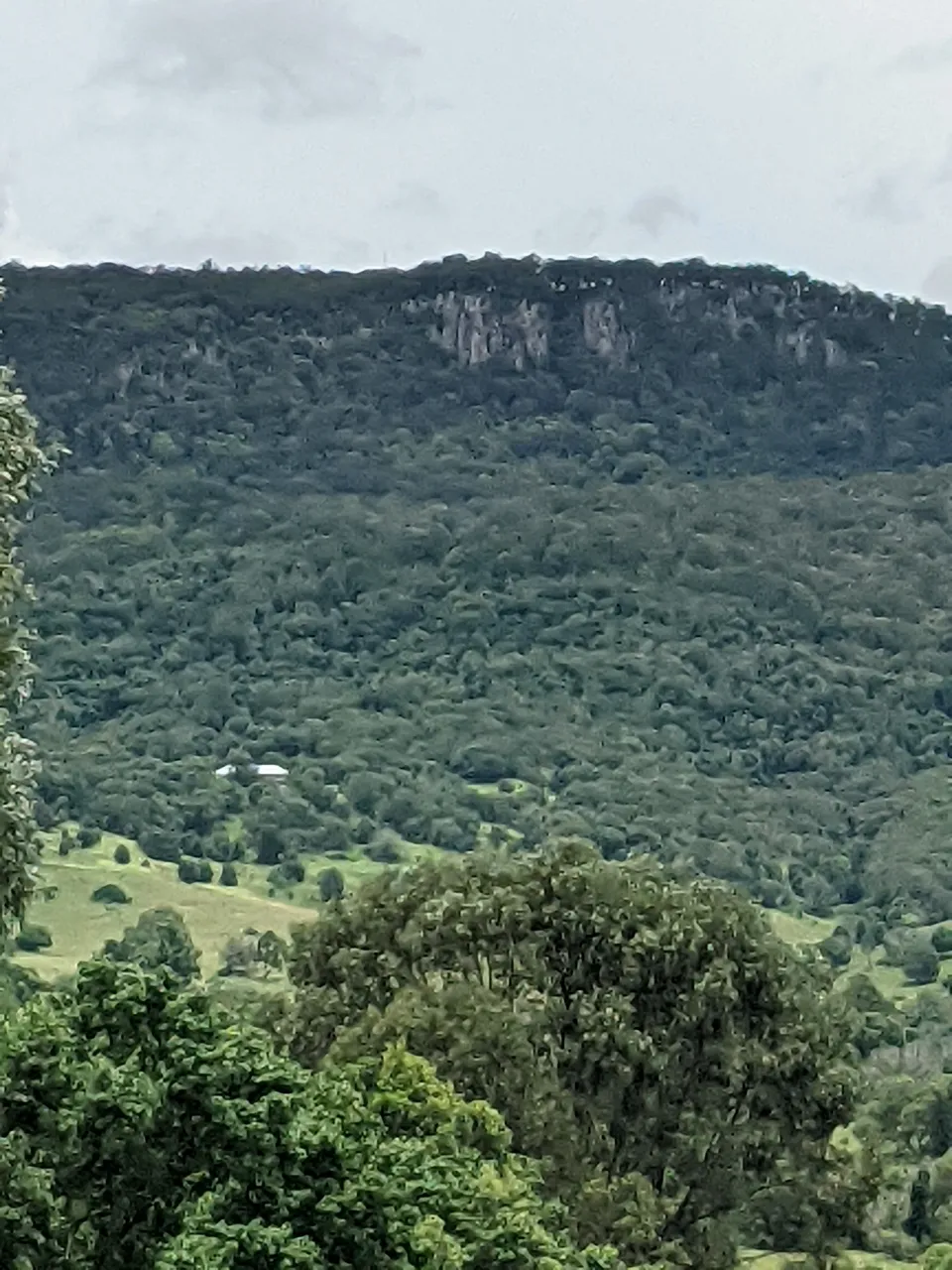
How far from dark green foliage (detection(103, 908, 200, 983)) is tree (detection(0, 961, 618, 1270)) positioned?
38.7 metres

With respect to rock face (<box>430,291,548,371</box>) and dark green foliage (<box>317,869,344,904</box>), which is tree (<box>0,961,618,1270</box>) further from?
rock face (<box>430,291,548,371</box>)

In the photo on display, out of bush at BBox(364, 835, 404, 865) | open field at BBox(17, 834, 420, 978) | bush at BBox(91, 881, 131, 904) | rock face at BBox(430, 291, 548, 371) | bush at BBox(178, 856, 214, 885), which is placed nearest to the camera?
open field at BBox(17, 834, 420, 978)

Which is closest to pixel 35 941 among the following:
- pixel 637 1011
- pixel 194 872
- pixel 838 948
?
pixel 194 872

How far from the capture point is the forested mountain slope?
94.6m

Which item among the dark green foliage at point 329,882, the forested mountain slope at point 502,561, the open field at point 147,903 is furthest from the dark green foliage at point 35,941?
the dark green foliage at point 329,882

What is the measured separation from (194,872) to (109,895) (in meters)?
7.92

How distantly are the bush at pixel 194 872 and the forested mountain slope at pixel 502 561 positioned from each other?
105 inches

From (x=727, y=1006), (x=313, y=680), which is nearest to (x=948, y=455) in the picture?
(x=313, y=680)

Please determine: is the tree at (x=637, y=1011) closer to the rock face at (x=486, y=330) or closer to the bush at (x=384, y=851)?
the bush at (x=384, y=851)

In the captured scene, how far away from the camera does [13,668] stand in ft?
40.0

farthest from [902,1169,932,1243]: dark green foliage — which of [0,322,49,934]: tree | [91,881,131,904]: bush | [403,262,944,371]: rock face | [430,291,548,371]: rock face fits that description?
[403,262,944,371]: rock face

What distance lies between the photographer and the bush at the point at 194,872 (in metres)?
82.1

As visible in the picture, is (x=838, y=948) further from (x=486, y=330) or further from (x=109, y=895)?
(x=486, y=330)

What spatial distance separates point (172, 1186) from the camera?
42.0ft
